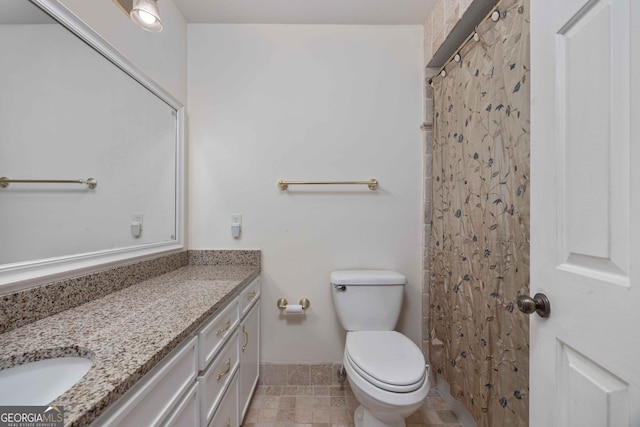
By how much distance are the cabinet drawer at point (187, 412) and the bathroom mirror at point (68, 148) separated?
0.60m

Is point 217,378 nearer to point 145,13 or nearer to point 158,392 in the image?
point 158,392

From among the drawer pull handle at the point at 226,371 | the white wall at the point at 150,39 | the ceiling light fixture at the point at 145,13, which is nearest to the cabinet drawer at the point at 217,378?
the drawer pull handle at the point at 226,371

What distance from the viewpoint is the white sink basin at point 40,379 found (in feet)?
1.81

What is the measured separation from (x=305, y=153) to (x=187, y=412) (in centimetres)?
138

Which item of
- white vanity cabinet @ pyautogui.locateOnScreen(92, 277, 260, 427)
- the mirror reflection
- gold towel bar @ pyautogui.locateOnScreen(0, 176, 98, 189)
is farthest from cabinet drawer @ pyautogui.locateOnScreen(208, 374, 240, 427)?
gold towel bar @ pyautogui.locateOnScreen(0, 176, 98, 189)

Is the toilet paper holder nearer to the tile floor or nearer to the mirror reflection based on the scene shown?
the tile floor

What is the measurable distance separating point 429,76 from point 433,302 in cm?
147

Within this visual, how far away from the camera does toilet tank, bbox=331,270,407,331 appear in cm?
146

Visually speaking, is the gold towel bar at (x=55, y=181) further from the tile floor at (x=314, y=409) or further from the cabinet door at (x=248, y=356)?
the tile floor at (x=314, y=409)

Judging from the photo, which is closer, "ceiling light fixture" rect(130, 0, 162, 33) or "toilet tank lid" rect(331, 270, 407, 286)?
"ceiling light fixture" rect(130, 0, 162, 33)

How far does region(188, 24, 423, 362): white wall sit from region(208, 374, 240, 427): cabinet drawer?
0.49 metres

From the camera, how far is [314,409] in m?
1.42

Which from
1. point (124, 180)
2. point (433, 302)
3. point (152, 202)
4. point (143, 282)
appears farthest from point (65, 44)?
point (433, 302)

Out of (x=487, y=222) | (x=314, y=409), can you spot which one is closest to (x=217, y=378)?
(x=314, y=409)
